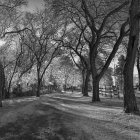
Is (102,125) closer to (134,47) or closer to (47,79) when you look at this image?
(134,47)

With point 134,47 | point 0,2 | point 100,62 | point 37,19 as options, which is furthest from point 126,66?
point 100,62

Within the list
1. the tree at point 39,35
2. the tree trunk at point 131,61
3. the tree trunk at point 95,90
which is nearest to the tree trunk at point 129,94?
the tree trunk at point 131,61

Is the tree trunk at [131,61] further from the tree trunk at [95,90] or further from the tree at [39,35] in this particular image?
the tree at [39,35]

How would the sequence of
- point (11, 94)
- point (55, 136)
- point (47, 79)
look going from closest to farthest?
1. point (55, 136)
2. point (11, 94)
3. point (47, 79)

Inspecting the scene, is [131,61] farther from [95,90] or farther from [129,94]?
[95,90]

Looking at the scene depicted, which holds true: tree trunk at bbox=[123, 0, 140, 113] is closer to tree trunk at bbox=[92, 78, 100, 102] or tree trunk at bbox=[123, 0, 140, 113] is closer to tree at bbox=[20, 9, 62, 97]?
tree trunk at bbox=[92, 78, 100, 102]

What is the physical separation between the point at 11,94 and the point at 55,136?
123 ft

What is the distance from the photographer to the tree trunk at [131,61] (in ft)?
35.7

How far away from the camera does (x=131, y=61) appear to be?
36.1ft

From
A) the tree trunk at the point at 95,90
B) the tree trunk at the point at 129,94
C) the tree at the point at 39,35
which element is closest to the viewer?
the tree trunk at the point at 129,94

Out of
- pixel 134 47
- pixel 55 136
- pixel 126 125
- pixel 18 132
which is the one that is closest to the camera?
pixel 55 136

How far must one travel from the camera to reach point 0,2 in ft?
63.3

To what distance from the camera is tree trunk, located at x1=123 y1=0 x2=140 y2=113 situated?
10.9 metres

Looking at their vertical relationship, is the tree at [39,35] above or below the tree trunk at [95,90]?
above
